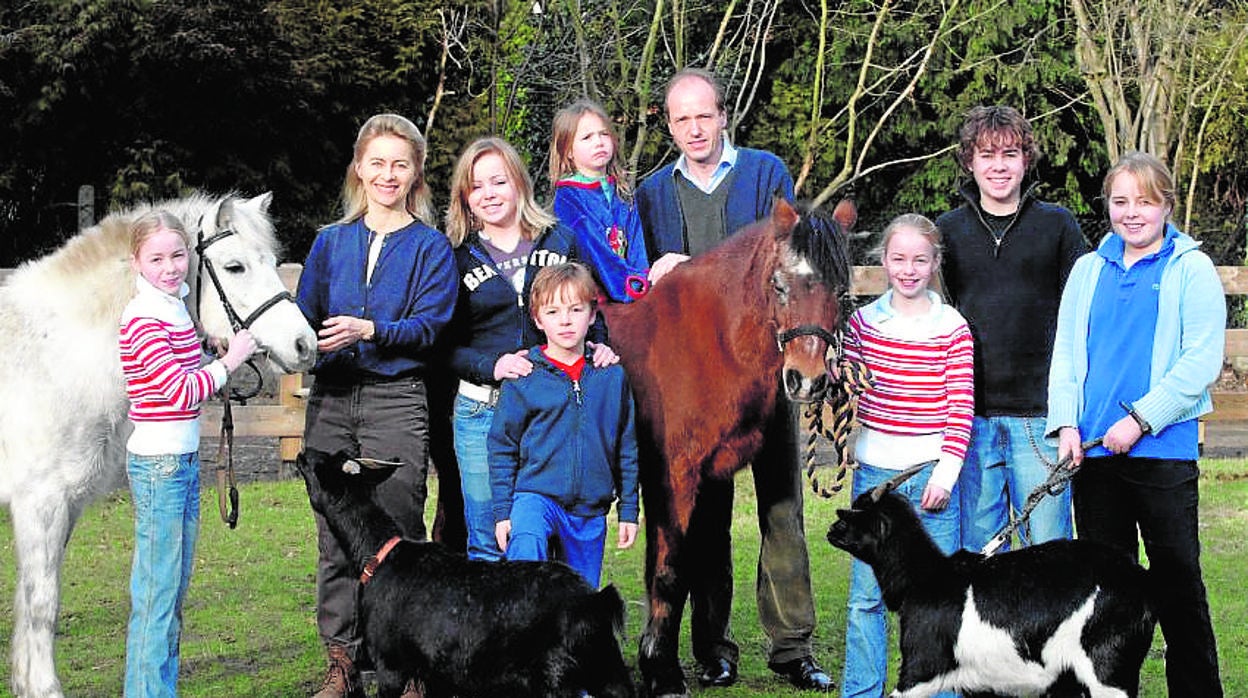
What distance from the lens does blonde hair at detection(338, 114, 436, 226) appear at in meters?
5.09

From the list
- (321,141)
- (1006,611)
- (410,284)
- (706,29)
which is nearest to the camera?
(1006,611)

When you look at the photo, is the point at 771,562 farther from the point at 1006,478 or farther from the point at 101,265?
the point at 101,265

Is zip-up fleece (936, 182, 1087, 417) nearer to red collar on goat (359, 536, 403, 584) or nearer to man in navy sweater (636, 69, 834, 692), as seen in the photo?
man in navy sweater (636, 69, 834, 692)

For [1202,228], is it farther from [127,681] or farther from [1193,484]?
[127,681]

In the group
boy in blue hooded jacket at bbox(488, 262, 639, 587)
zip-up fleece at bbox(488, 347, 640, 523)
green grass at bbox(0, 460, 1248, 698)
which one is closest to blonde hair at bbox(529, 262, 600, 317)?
boy in blue hooded jacket at bbox(488, 262, 639, 587)

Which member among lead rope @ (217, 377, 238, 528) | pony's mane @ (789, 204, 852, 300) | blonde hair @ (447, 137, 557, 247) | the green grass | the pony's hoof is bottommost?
the green grass

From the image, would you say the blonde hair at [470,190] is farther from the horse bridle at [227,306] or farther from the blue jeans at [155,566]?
the blue jeans at [155,566]

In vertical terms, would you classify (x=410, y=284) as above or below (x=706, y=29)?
below

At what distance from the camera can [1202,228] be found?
18.7 m

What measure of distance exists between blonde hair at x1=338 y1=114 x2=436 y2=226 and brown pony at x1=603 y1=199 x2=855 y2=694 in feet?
3.06

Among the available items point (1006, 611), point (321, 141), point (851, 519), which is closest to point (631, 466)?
point (851, 519)

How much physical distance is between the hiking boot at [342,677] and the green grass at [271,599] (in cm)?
44

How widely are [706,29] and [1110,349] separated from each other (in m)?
14.4

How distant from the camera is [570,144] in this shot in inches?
210
